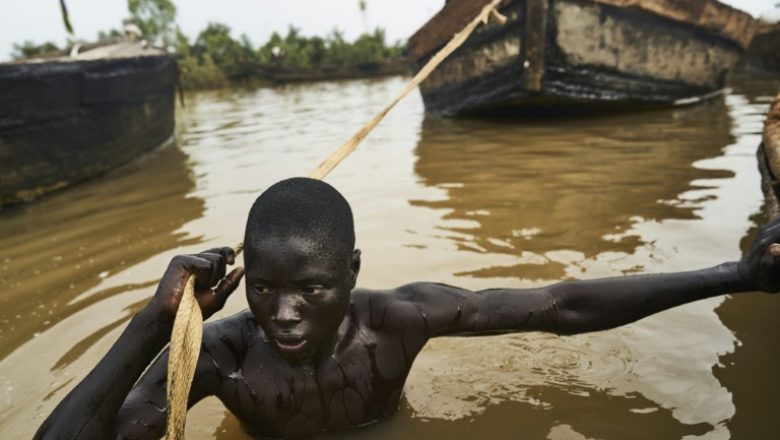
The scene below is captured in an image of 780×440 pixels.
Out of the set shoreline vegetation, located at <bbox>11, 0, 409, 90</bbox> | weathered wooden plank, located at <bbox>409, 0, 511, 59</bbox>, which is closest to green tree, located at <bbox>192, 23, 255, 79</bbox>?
shoreline vegetation, located at <bbox>11, 0, 409, 90</bbox>

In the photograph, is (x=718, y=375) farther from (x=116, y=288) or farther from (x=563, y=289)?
(x=116, y=288)

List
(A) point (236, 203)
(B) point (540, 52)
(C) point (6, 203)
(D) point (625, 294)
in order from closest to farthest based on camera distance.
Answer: (D) point (625, 294) < (A) point (236, 203) < (C) point (6, 203) < (B) point (540, 52)

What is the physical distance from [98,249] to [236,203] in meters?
1.11

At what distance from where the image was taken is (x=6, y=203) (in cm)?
491

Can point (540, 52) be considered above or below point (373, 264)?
above

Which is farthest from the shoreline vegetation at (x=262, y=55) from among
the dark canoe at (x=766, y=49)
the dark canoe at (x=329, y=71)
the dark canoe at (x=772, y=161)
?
the dark canoe at (x=772, y=161)

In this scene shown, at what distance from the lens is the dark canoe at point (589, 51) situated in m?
6.26

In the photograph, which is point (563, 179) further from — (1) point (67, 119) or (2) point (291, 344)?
(1) point (67, 119)

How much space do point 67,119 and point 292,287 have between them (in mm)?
4978

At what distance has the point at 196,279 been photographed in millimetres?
1484

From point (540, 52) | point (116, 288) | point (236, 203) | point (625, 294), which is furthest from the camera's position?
point (540, 52)

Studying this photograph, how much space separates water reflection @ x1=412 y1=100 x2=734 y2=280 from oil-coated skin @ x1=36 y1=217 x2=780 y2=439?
1.21 meters

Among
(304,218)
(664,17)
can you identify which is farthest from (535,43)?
(304,218)

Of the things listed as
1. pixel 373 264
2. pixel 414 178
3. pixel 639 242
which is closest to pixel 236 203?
pixel 414 178
